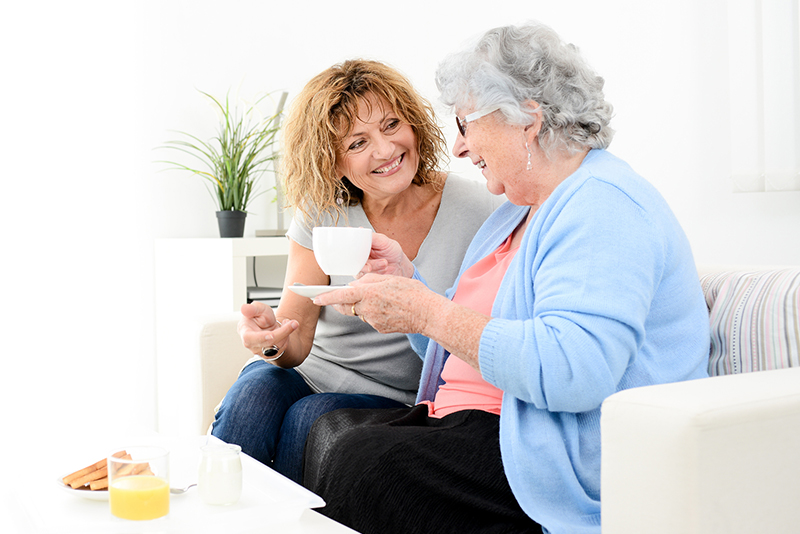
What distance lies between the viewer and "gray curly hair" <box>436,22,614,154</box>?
3.91 ft

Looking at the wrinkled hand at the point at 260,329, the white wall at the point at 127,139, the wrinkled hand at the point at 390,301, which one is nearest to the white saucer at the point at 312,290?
the wrinkled hand at the point at 390,301

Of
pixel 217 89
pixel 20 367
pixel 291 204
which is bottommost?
pixel 20 367

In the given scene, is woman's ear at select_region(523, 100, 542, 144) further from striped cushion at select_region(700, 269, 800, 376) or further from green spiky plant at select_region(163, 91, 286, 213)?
green spiky plant at select_region(163, 91, 286, 213)

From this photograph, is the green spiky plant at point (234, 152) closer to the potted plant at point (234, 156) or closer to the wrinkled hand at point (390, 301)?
the potted plant at point (234, 156)

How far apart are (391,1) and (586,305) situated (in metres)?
2.78

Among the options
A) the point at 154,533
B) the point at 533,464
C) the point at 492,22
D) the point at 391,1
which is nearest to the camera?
the point at 154,533

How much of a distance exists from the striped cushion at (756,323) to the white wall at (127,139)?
1030 millimetres

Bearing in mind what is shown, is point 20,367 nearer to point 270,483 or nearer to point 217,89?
point 217,89

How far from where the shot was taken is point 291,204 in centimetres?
176

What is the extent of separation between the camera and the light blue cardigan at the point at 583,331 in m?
0.96

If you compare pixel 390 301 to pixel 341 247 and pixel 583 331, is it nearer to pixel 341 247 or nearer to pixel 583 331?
pixel 341 247

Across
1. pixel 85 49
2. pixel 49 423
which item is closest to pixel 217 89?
pixel 85 49

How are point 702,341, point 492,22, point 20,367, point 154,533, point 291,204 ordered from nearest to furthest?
1. point 154,533
2. point 702,341
3. point 291,204
4. point 20,367
5. point 492,22

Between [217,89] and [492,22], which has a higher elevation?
[492,22]
